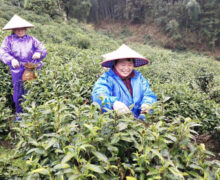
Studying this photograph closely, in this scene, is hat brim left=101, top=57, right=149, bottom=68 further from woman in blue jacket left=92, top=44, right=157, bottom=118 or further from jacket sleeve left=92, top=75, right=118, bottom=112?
jacket sleeve left=92, top=75, right=118, bottom=112

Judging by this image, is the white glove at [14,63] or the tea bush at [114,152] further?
the white glove at [14,63]

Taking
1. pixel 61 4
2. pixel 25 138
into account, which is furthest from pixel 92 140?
pixel 61 4

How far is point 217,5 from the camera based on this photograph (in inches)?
1006

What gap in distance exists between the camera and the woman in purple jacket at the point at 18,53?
3.22m

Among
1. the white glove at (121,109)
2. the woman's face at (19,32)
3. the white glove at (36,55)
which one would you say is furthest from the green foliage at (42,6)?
the white glove at (121,109)

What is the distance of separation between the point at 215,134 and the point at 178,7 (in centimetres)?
2891

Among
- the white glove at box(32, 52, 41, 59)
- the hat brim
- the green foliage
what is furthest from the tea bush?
the green foliage

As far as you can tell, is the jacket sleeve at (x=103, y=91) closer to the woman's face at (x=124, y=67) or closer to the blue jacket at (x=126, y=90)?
the blue jacket at (x=126, y=90)

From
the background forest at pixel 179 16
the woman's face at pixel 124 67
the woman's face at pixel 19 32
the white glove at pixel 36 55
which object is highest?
the background forest at pixel 179 16

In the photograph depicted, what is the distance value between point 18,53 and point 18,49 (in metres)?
0.07

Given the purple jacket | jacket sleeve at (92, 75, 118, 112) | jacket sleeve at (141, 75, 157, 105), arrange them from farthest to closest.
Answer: the purple jacket → jacket sleeve at (141, 75, 157, 105) → jacket sleeve at (92, 75, 118, 112)

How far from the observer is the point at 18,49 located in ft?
10.8

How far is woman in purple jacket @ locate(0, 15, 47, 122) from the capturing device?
3.22 m

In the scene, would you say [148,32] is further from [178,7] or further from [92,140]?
[92,140]
